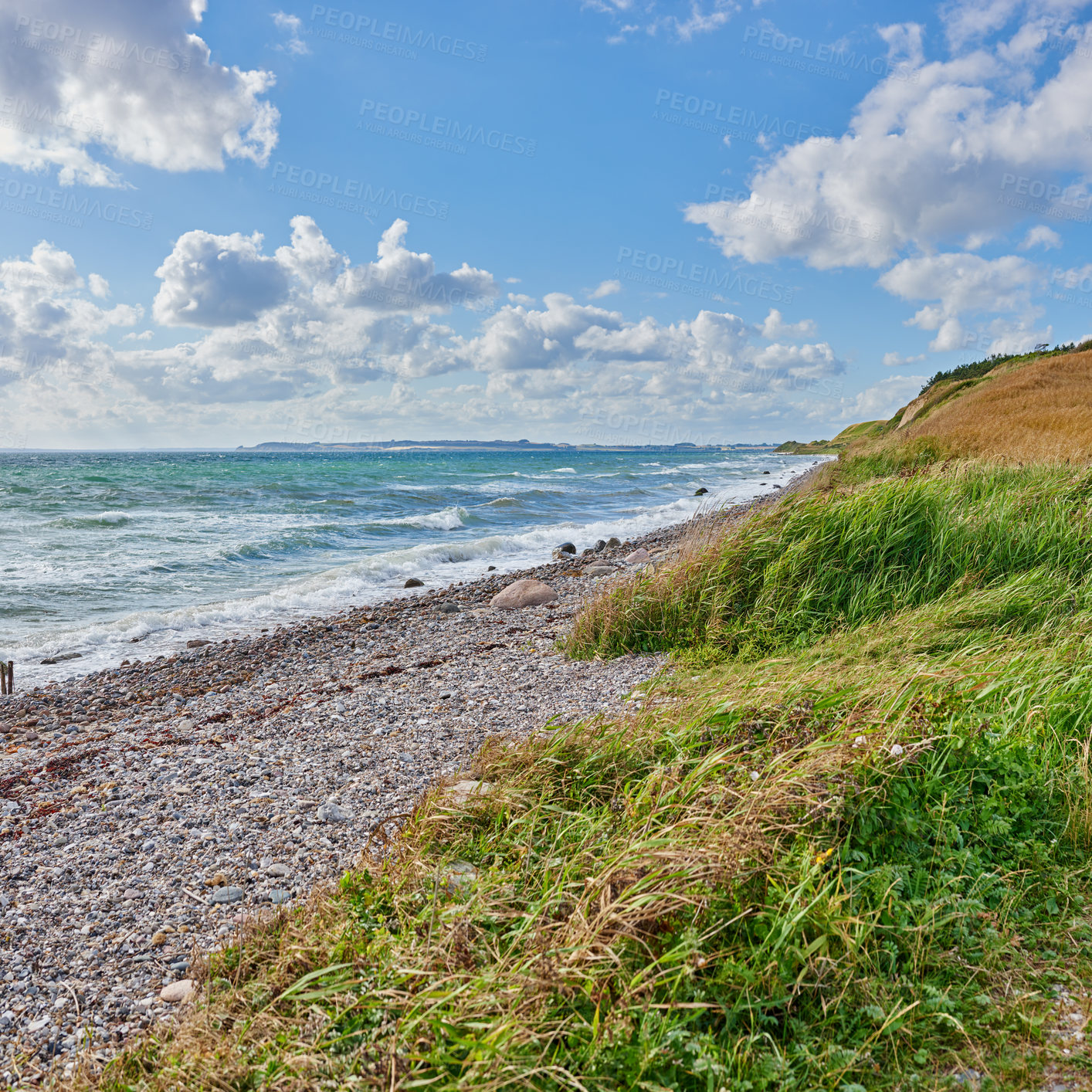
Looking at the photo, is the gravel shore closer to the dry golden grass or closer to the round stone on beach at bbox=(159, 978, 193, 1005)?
the round stone on beach at bbox=(159, 978, 193, 1005)

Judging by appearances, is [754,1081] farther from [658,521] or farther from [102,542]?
[658,521]

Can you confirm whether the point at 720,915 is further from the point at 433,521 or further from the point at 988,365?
the point at 988,365

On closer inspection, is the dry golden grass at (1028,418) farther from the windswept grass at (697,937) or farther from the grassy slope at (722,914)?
the windswept grass at (697,937)

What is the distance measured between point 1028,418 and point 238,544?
74.9ft

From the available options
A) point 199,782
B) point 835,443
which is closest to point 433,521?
point 199,782

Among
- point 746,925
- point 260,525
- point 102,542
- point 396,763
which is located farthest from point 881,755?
point 260,525

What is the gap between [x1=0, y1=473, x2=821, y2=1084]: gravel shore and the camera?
3273 millimetres

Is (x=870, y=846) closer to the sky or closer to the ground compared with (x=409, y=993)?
closer to the sky

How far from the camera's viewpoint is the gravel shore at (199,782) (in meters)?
3.27

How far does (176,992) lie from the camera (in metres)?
3.04

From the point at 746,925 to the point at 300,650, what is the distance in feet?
29.4

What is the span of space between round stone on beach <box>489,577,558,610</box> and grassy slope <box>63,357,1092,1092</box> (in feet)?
24.2

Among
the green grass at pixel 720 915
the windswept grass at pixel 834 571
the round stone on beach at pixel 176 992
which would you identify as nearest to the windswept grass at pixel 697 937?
the green grass at pixel 720 915

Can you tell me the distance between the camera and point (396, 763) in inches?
208
